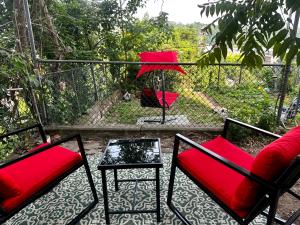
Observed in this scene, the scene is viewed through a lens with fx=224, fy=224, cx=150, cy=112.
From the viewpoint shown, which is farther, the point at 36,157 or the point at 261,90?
the point at 261,90

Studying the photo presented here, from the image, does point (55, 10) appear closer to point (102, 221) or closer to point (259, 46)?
point (102, 221)

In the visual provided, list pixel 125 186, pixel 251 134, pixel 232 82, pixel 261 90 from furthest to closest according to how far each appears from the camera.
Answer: pixel 232 82, pixel 261 90, pixel 251 134, pixel 125 186

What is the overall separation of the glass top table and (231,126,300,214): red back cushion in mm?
547

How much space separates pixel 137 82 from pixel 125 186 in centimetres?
324

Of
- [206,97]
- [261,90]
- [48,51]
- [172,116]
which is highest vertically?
[48,51]

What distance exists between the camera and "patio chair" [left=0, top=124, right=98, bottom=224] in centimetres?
120

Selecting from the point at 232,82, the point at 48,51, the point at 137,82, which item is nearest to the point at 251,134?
the point at 232,82

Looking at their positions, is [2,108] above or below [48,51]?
below

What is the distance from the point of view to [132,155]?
1.64 m

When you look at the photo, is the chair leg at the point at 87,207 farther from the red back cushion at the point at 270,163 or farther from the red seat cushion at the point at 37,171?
the red back cushion at the point at 270,163

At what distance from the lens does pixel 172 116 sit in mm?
4062

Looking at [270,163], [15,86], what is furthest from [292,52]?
[15,86]

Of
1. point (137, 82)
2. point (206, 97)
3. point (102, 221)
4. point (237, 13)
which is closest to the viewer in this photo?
point (237, 13)

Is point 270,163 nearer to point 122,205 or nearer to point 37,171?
point 122,205
